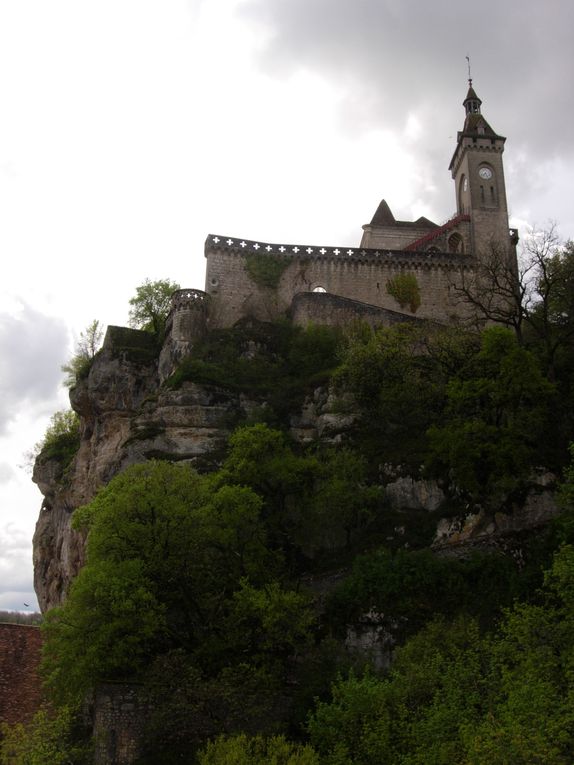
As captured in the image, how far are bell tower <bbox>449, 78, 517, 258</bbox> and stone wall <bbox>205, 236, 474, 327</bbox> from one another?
3.64 m

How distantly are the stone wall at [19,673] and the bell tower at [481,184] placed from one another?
4131cm

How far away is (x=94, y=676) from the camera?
27672 millimetres

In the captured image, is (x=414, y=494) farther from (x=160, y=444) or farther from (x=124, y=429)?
(x=124, y=429)

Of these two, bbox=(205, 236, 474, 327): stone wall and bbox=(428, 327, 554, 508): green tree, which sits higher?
bbox=(205, 236, 474, 327): stone wall

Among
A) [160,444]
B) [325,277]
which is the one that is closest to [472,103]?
[325,277]

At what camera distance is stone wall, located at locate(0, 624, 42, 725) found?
33.5 m

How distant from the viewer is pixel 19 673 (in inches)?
1355

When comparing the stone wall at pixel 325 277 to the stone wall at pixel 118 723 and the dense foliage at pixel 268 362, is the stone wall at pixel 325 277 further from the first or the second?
the stone wall at pixel 118 723

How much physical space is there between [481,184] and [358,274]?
14328 mm

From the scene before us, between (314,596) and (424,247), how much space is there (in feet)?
130

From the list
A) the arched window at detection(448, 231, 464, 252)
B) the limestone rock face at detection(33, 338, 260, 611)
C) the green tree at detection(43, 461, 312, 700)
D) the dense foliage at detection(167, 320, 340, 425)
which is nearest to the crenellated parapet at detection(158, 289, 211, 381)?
the dense foliage at detection(167, 320, 340, 425)

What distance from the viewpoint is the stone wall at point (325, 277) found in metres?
56.8

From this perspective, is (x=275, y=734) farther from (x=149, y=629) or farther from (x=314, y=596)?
(x=314, y=596)

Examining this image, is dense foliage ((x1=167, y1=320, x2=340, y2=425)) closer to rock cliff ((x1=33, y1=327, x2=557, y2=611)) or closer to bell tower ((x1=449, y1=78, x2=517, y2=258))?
rock cliff ((x1=33, y1=327, x2=557, y2=611))
